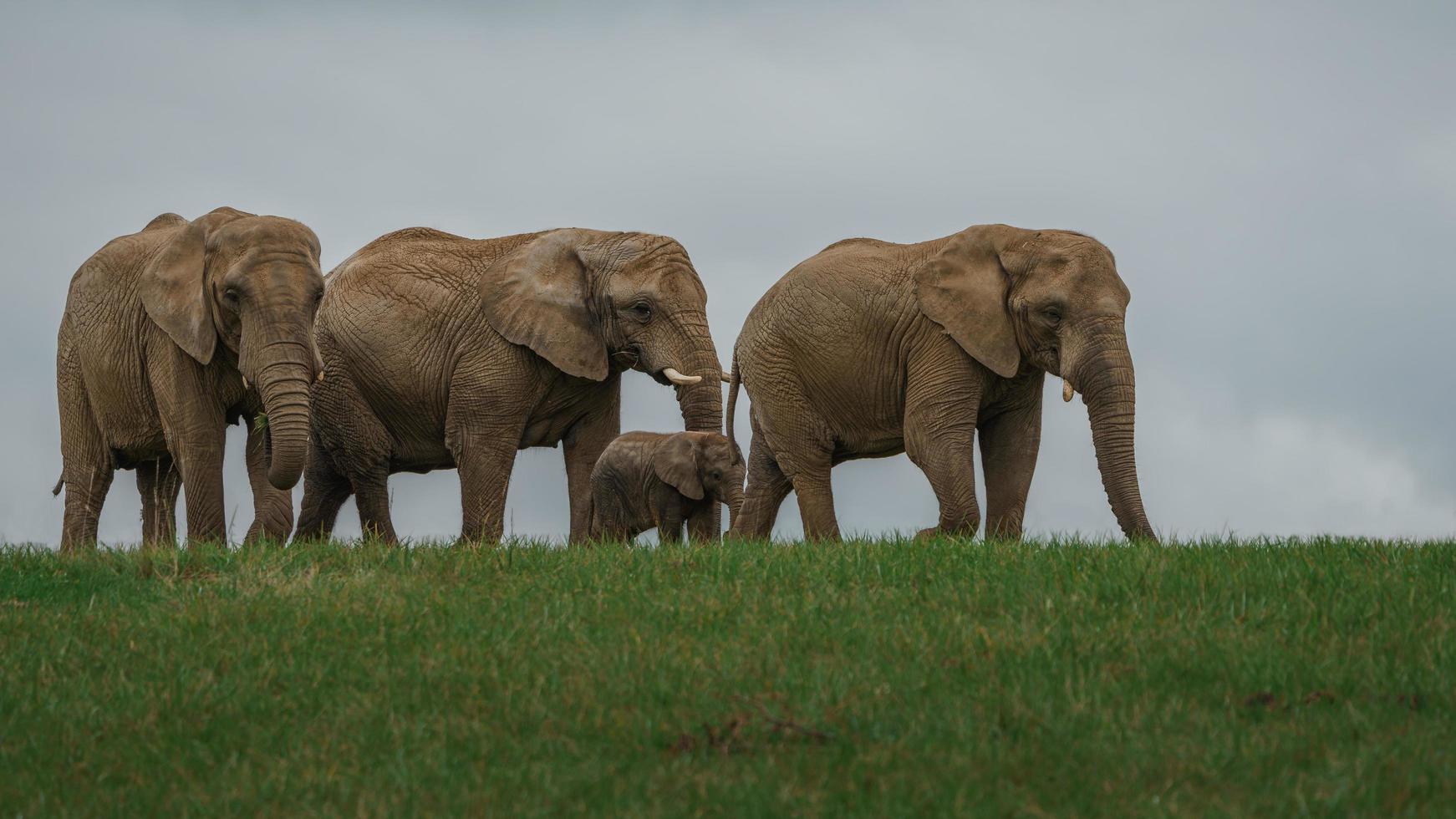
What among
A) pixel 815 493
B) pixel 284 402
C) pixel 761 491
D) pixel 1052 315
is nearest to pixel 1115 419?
pixel 1052 315

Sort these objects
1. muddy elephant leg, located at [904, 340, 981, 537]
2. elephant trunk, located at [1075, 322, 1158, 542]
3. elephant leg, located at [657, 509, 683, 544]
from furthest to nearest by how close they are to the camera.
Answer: elephant leg, located at [657, 509, 683, 544] → muddy elephant leg, located at [904, 340, 981, 537] → elephant trunk, located at [1075, 322, 1158, 542]

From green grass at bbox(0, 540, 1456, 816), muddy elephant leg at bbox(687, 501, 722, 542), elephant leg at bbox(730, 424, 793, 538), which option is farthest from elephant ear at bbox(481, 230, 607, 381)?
green grass at bbox(0, 540, 1456, 816)

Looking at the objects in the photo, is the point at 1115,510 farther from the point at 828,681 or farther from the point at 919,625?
the point at 828,681

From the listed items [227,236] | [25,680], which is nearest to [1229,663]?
[25,680]

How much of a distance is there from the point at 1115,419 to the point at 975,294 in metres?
1.72

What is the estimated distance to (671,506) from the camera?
20.1 meters

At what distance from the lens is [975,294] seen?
15273mm

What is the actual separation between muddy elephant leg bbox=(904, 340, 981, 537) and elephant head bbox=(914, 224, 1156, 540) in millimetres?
305

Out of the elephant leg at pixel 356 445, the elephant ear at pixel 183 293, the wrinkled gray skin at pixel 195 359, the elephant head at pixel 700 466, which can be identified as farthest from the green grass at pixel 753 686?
the elephant head at pixel 700 466

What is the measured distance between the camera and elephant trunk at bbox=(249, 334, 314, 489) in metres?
13.4

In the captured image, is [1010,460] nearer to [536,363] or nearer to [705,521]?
[536,363]

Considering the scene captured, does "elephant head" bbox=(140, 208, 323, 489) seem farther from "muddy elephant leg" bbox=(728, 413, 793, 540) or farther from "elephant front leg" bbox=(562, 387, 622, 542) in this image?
"muddy elephant leg" bbox=(728, 413, 793, 540)

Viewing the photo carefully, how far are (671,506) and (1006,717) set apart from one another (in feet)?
41.1

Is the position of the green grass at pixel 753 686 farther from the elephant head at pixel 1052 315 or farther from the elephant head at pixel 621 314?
the elephant head at pixel 621 314
